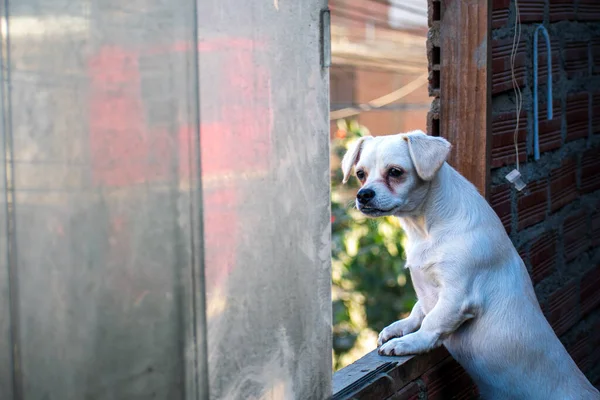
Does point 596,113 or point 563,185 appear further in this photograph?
point 596,113

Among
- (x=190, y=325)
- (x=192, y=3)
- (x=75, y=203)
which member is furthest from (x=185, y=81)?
(x=190, y=325)

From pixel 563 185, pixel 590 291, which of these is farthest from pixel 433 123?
pixel 590 291

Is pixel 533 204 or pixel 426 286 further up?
pixel 533 204

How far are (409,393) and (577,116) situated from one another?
69.3 inches

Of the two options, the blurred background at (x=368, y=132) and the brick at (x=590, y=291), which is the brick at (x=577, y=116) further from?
the blurred background at (x=368, y=132)

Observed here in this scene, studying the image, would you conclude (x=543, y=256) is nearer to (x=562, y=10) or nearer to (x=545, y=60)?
(x=545, y=60)

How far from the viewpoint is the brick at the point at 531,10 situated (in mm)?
2990

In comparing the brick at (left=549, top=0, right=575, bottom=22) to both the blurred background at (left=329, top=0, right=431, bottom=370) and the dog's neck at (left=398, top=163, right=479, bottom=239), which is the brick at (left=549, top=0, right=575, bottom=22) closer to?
the dog's neck at (left=398, top=163, right=479, bottom=239)

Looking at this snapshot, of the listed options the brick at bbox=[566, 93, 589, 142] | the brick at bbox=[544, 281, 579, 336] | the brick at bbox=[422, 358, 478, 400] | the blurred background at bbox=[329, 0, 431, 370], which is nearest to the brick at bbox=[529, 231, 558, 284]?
the brick at bbox=[544, 281, 579, 336]

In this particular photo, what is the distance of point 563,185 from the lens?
134 inches

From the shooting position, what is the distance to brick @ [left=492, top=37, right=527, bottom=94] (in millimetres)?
2775

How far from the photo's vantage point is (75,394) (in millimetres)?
1167

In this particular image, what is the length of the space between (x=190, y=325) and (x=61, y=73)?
1.42 feet

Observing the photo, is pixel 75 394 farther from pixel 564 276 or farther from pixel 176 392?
pixel 564 276
